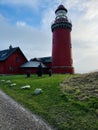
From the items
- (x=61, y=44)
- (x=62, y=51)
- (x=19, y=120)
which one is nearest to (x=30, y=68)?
(x=62, y=51)

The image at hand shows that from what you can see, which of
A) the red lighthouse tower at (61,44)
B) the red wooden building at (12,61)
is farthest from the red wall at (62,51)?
the red wooden building at (12,61)

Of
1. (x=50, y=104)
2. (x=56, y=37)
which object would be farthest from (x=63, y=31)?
(x=50, y=104)

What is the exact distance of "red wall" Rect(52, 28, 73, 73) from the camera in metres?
40.8

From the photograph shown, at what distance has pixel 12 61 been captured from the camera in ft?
152

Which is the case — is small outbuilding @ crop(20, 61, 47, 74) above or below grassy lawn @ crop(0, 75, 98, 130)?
above

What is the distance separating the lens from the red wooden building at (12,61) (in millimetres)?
44875

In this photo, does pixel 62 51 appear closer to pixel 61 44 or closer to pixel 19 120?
pixel 61 44

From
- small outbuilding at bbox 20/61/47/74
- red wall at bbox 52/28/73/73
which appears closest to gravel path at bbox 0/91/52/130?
red wall at bbox 52/28/73/73

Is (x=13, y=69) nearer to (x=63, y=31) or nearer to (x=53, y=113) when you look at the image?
(x=63, y=31)

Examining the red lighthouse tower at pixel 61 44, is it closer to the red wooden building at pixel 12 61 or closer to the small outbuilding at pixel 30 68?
the small outbuilding at pixel 30 68

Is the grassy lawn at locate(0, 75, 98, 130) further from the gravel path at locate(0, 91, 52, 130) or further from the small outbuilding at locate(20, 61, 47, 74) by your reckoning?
the small outbuilding at locate(20, 61, 47, 74)

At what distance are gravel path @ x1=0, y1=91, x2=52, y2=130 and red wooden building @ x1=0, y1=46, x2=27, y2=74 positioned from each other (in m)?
34.9

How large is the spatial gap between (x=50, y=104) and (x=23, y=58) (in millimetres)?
38065

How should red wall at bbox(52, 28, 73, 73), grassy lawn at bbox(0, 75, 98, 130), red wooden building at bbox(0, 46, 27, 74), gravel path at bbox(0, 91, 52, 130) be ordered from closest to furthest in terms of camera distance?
gravel path at bbox(0, 91, 52, 130) → grassy lawn at bbox(0, 75, 98, 130) → red wall at bbox(52, 28, 73, 73) → red wooden building at bbox(0, 46, 27, 74)
